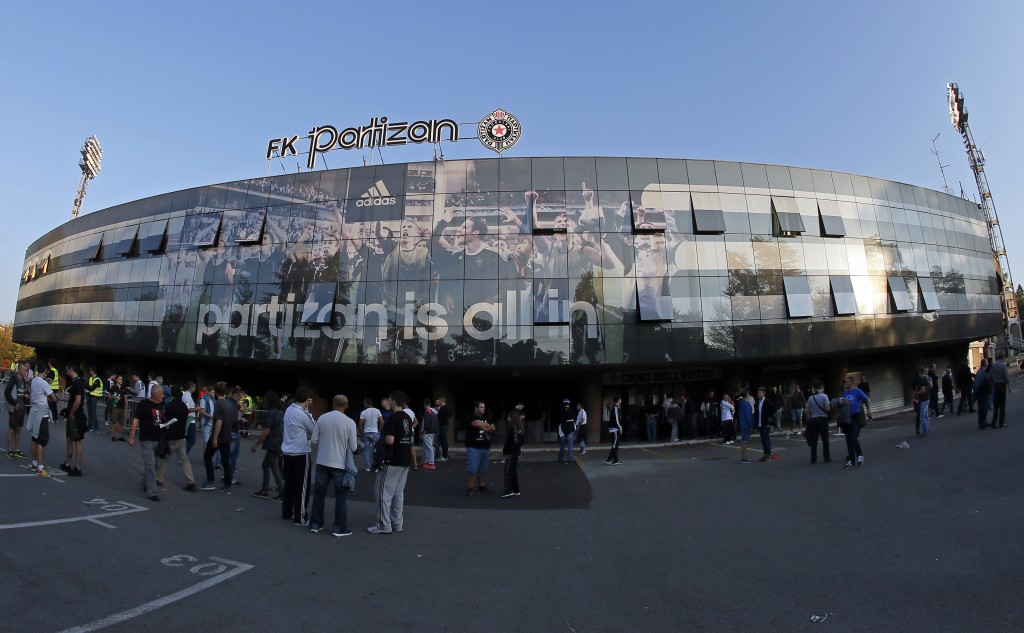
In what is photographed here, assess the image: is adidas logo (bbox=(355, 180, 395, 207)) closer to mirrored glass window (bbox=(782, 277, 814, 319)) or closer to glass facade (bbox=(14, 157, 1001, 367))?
glass facade (bbox=(14, 157, 1001, 367))

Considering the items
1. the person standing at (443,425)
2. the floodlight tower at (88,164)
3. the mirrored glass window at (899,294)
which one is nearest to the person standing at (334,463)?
the person standing at (443,425)

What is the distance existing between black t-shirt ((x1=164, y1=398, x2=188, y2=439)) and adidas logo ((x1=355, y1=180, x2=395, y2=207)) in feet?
52.2

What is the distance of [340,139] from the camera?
25.8m

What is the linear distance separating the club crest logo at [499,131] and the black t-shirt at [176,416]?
18.3m

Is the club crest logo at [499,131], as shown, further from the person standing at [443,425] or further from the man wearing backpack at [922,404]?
the man wearing backpack at [922,404]

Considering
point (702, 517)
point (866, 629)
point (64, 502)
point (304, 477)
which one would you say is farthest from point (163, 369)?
point (866, 629)

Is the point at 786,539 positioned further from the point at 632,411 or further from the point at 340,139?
the point at 340,139

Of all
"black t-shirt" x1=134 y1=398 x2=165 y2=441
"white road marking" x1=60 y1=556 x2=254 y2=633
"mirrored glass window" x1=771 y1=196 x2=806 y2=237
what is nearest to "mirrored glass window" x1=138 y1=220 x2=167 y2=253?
"black t-shirt" x1=134 y1=398 x2=165 y2=441

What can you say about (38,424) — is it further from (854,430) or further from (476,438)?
(854,430)

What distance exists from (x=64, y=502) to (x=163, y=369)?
94.5 ft

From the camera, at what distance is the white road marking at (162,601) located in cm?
397

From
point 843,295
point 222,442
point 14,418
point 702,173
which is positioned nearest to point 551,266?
point 702,173

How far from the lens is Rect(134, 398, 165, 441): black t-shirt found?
8.41m

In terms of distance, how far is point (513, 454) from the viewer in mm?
10445
